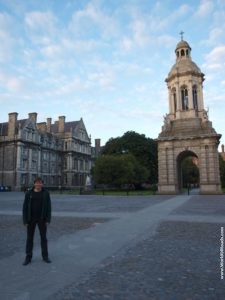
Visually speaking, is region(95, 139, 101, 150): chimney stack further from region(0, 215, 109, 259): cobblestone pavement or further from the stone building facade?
region(0, 215, 109, 259): cobblestone pavement

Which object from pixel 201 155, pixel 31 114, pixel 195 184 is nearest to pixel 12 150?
pixel 31 114

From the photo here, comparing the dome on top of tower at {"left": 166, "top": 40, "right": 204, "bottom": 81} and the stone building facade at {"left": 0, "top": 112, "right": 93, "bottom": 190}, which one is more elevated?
the dome on top of tower at {"left": 166, "top": 40, "right": 204, "bottom": 81}

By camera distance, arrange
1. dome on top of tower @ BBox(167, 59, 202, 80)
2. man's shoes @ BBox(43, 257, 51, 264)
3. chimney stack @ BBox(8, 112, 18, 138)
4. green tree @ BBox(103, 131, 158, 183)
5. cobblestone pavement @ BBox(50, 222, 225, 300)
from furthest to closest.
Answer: chimney stack @ BBox(8, 112, 18, 138), green tree @ BBox(103, 131, 158, 183), dome on top of tower @ BBox(167, 59, 202, 80), man's shoes @ BBox(43, 257, 51, 264), cobblestone pavement @ BBox(50, 222, 225, 300)

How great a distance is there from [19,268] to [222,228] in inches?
325

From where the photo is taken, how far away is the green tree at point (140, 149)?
73188 millimetres

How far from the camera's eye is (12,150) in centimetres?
7306

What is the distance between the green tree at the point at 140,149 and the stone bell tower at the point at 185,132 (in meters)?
23.3

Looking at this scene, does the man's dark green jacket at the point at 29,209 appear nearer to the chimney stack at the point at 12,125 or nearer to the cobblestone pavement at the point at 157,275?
the cobblestone pavement at the point at 157,275

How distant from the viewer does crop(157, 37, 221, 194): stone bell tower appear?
44250 mm

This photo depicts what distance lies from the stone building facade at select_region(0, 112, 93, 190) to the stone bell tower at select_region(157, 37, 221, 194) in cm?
3902

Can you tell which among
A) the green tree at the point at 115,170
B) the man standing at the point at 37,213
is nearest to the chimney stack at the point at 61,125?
the green tree at the point at 115,170

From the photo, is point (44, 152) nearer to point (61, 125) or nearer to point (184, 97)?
point (61, 125)

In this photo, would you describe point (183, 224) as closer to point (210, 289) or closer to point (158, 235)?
point (158, 235)

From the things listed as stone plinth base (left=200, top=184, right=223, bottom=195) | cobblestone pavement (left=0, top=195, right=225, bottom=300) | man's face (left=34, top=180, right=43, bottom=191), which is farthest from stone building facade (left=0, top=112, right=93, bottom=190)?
man's face (left=34, top=180, right=43, bottom=191)
